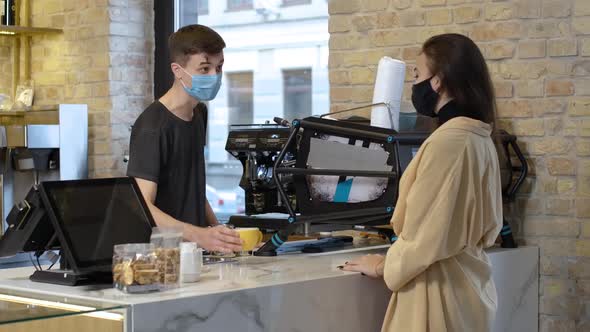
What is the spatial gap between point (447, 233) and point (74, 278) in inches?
41.1

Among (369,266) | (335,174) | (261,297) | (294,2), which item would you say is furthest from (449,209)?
(294,2)

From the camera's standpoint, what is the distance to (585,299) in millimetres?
3721

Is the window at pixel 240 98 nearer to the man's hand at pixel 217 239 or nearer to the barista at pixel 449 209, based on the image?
the man's hand at pixel 217 239

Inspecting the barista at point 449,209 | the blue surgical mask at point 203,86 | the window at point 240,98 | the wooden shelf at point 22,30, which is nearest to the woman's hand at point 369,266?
the barista at point 449,209

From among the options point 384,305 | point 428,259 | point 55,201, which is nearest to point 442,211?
point 428,259

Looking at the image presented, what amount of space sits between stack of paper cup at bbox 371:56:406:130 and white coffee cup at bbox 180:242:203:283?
3.77ft

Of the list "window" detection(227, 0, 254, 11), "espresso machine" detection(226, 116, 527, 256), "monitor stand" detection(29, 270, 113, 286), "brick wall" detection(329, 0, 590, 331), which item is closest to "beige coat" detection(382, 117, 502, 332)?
"espresso machine" detection(226, 116, 527, 256)

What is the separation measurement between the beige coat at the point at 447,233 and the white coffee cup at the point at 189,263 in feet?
1.86

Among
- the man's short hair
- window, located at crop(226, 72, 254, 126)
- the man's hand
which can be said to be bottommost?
the man's hand

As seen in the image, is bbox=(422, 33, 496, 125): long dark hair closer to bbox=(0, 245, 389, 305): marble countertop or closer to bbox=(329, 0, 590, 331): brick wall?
bbox=(0, 245, 389, 305): marble countertop

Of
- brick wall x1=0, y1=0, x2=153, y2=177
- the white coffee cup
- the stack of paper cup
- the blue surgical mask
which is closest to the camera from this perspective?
the white coffee cup

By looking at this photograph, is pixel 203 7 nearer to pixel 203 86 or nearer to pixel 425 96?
pixel 203 86

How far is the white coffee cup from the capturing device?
2729 mm

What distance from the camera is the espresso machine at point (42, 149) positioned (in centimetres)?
553
